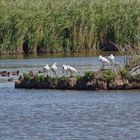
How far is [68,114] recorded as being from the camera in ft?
90.2

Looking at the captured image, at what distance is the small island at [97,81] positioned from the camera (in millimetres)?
34094

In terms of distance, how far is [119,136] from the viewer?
22625 millimetres

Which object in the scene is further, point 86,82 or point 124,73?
point 86,82

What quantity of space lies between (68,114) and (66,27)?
115ft

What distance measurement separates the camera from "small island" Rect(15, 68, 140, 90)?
112 ft

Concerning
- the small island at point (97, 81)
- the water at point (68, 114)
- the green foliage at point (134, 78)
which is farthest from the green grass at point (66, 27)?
the green foliage at point (134, 78)

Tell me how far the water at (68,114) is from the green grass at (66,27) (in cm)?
2301

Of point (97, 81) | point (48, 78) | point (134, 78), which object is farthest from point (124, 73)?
point (48, 78)

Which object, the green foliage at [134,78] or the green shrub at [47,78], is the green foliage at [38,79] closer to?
the green shrub at [47,78]

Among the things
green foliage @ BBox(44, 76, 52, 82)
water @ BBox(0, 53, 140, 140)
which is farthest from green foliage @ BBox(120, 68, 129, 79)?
green foliage @ BBox(44, 76, 52, 82)

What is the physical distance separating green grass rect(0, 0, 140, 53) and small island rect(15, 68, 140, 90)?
79.5 ft

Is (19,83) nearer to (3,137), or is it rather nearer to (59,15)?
(3,137)

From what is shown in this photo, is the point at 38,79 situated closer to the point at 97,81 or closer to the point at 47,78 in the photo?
the point at 47,78

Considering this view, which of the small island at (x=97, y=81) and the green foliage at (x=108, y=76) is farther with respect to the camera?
the small island at (x=97, y=81)
